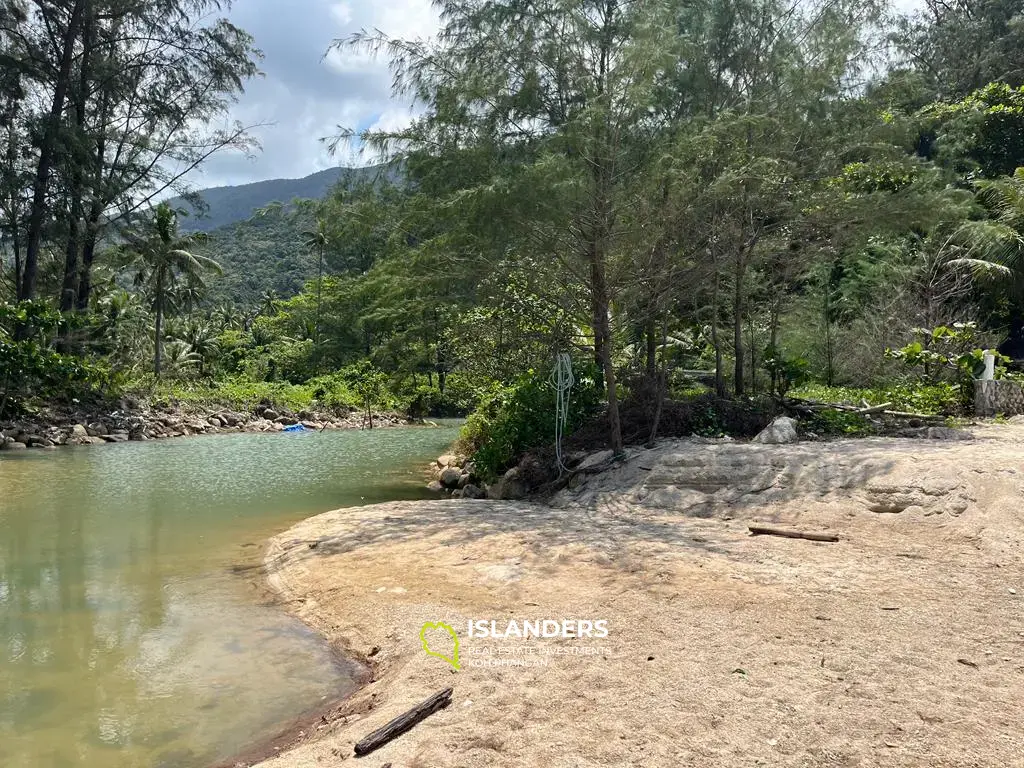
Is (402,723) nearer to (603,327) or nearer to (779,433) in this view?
(603,327)

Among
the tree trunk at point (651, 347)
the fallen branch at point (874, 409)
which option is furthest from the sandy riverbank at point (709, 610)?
the tree trunk at point (651, 347)

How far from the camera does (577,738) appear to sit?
8.67 feet

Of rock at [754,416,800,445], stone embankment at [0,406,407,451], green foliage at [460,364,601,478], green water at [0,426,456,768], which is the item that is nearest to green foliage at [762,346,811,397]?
rock at [754,416,800,445]

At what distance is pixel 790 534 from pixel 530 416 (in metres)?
4.75

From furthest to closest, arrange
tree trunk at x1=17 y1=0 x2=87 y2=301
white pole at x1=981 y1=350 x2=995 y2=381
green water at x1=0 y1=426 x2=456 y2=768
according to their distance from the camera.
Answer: tree trunk at x1=17 y1=0 x2=87 y2=301, white pole at x1=981 y1=350 x2=995 y2=381, green water at x1=0 y1=426 x2=456 y2=768

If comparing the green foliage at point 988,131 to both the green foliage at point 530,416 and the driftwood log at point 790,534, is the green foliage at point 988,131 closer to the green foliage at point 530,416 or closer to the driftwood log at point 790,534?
the green foliage at point 530,416

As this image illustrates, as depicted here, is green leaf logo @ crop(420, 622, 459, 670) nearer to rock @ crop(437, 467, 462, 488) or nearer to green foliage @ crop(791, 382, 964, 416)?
rock @ crop(437, 467, 462, 488)

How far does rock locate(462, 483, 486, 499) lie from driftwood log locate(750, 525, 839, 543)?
4753 mm

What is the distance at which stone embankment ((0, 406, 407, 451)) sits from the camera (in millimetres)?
16047

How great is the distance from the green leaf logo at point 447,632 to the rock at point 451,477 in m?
6.83

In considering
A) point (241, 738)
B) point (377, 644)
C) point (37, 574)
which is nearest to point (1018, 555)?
point (377, 644)

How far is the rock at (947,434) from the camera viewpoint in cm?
831

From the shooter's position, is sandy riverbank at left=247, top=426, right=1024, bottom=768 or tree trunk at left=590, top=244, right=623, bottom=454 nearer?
sandy riverbank at left=247, top=426, right=1024, bottom=768

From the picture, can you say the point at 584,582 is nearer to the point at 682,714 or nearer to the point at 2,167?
the point at 682,714
